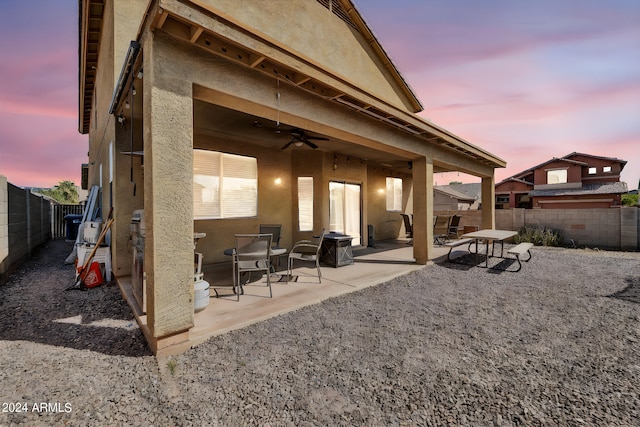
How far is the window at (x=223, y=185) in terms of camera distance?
5.77 m

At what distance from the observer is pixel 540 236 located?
937cm

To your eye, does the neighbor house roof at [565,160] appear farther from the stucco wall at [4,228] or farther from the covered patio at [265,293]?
the stucco wall at [4,228]

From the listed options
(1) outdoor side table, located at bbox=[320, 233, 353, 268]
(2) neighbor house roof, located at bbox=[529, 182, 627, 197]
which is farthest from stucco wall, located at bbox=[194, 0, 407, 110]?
(2) neighbor house roof, located at bbox=[529, 182, 627, 197]

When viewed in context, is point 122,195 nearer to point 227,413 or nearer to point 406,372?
point 227,413

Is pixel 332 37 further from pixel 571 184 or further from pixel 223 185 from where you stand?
pixel 571 184

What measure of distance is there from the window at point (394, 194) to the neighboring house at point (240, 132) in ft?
0.28

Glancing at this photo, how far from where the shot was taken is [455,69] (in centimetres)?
613

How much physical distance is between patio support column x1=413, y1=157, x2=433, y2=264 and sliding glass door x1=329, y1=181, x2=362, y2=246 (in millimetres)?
2395

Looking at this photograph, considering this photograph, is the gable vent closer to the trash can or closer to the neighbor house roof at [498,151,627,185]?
the trash can

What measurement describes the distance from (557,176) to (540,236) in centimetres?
1832

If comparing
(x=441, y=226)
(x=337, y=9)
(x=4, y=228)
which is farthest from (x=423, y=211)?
(x=4, y=228)

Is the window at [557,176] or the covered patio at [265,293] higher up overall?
the window at [557,176]

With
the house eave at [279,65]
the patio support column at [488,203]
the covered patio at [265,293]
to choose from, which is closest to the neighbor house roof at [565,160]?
the patio support column at [488,203]

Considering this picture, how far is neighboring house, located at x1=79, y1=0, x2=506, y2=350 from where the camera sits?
2412 millimetres
